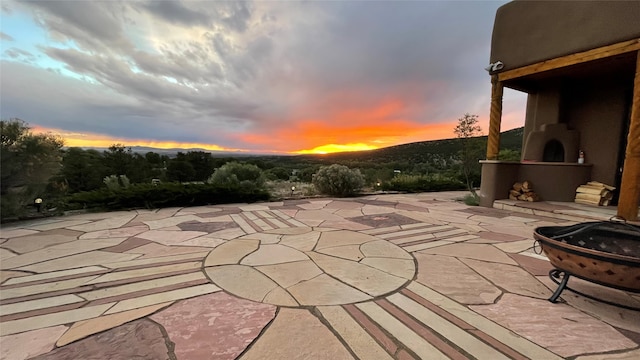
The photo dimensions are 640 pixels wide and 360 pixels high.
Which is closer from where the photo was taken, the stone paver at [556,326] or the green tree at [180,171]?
the stone paver at [556,326]

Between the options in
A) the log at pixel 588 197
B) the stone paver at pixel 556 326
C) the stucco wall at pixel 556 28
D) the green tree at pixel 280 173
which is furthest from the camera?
the green tree at pixel 280 173

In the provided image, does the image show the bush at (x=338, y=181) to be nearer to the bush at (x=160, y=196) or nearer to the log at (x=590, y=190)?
the bush at (x=160, y=196)

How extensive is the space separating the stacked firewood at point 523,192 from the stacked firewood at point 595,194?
82 cm

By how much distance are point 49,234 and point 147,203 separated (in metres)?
1.89

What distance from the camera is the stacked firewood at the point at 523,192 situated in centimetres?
638

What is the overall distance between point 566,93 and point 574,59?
213 centimetres

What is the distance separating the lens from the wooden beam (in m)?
4.55

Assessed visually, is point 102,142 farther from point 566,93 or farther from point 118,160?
point 566,93

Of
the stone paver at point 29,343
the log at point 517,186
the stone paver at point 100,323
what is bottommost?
the stone paver at point 29,343

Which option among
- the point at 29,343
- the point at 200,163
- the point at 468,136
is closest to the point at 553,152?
the point at 468,136

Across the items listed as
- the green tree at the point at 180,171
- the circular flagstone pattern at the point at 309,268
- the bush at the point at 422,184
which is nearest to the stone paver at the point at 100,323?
the circular flagstone pattern at the point at 309,268

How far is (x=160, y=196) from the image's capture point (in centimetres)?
564

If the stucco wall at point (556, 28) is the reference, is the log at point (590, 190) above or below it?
below

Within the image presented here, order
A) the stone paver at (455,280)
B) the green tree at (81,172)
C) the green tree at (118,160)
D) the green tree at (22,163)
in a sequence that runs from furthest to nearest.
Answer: the green tree at (118,160) → the green tree at (81,172) → the green tree at (22,163) → the stone paver at (455,280)
